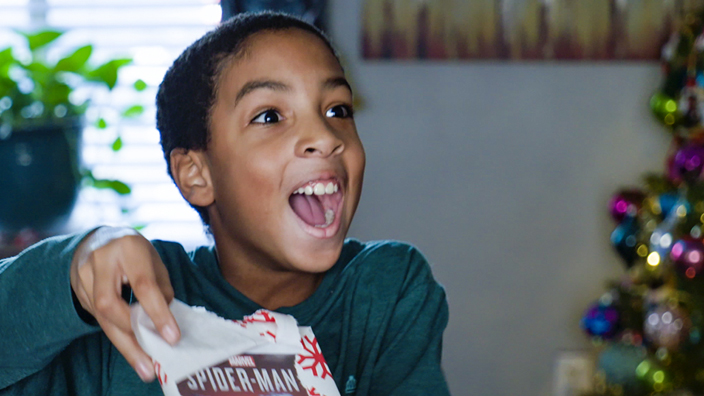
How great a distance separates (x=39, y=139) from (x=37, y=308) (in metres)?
0.99

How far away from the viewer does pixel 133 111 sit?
6.01 feet

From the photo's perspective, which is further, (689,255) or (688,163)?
(688,163)

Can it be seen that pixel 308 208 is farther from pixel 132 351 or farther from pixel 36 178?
pixel 36 178

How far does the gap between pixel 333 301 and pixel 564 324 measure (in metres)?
1.39

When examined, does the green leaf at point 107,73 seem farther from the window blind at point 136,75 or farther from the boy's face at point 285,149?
the boy's face at point 285,149

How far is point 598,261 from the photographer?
80.1 inches

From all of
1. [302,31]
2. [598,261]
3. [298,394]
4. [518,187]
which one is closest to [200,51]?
[302,31]

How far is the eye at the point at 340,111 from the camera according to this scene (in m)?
0.84

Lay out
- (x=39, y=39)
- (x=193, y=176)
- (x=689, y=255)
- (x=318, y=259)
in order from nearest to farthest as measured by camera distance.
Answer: (x=318, y=259) → (x=193, y=176) → (x=689, y=255) → (x=39, y=39)

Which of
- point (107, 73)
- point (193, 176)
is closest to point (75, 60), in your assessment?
point (107, 73)

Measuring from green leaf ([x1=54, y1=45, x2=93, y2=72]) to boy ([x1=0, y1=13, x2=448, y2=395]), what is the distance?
854 mm

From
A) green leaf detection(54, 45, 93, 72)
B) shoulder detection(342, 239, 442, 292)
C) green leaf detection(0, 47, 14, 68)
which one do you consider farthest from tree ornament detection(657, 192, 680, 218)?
green leaf detection(0, 47, 14, 68)

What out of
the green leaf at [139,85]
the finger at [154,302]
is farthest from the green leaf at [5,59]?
the finger at [154,302]

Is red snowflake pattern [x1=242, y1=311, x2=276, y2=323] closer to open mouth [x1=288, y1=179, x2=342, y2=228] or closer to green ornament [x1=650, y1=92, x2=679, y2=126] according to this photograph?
open mouth [x1=288, y1=179, x2=342, y2=228]
